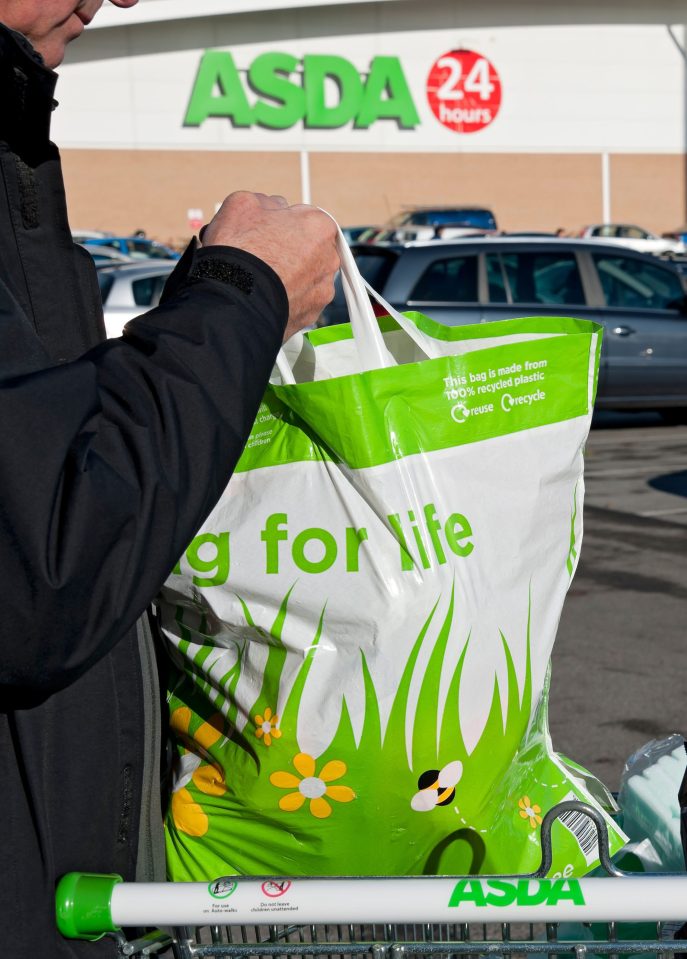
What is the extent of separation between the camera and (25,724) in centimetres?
126

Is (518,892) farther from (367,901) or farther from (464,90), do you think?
(464,90)

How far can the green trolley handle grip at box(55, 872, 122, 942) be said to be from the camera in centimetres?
128

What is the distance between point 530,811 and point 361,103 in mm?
35747

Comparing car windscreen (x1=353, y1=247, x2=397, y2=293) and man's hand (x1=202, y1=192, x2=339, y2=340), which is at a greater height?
man's hand (x1=202, y1=192, x2=339, y2=340)

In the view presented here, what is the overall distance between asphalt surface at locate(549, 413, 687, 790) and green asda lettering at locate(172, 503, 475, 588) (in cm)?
252

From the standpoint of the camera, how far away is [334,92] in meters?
36.0

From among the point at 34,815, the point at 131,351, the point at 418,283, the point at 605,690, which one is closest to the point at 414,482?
the point at 131,351

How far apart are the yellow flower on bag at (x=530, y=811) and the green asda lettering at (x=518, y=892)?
1.30 ft

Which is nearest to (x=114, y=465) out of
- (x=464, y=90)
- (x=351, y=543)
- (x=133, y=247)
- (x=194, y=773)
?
(x=351, y=543)

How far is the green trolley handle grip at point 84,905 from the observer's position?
4.20 feet

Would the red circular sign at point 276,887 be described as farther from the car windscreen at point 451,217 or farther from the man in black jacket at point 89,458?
the car windscreen at point 451,217

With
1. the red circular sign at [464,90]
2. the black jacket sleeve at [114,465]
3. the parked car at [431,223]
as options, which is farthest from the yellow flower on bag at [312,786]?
the red circular sign at [464,90]

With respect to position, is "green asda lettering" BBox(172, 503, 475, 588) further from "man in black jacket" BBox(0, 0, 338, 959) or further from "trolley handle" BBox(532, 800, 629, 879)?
"trolley handle" BBox(532, 800, 629, 879)

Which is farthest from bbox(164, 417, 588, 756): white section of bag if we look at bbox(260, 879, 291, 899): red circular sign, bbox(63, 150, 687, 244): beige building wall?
bbox(63, 150, 687, 244): beige building wall
